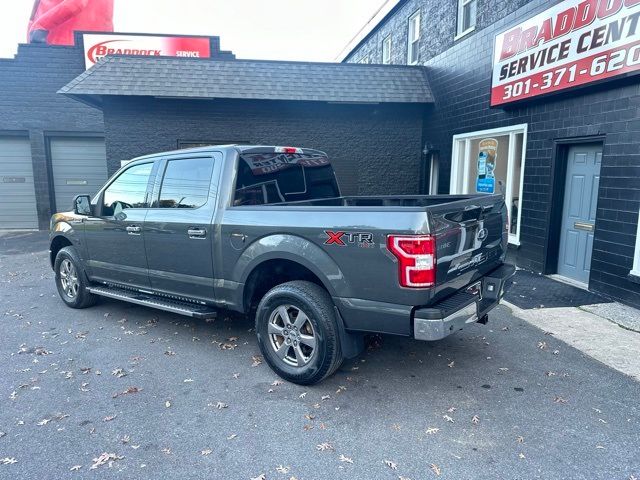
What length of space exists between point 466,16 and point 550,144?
4681mm

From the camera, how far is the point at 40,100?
A: 40.7 ft

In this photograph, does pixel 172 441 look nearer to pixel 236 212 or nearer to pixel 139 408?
pixel 139 408

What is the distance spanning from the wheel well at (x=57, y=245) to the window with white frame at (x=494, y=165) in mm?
7229

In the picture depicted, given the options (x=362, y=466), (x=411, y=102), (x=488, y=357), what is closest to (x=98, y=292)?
(x=362, y=466)

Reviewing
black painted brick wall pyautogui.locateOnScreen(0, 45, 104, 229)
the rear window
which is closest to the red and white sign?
black painted brick wall pyautogui.locateOnScreen(0, 45, 104, 229)

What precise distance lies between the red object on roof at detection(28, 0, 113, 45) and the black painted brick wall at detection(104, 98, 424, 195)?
5240mm

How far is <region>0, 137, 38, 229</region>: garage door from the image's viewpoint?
12805 millimetres

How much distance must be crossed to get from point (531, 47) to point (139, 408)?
7.42m

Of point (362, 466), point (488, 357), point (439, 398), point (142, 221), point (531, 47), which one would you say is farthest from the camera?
point (531, 47)

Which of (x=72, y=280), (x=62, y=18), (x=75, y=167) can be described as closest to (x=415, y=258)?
(x=72, y=280)

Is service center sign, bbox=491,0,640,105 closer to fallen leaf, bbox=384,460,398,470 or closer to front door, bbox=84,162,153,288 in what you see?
fallen leaf, bbox=384,460,398,470

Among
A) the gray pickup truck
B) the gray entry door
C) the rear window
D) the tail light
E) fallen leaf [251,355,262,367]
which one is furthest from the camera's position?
the gray entry door

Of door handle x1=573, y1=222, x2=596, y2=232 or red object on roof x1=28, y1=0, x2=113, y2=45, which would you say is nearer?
door handle x1=573, y1=222, x2=596, y2=232

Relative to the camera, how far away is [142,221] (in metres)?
4.78
